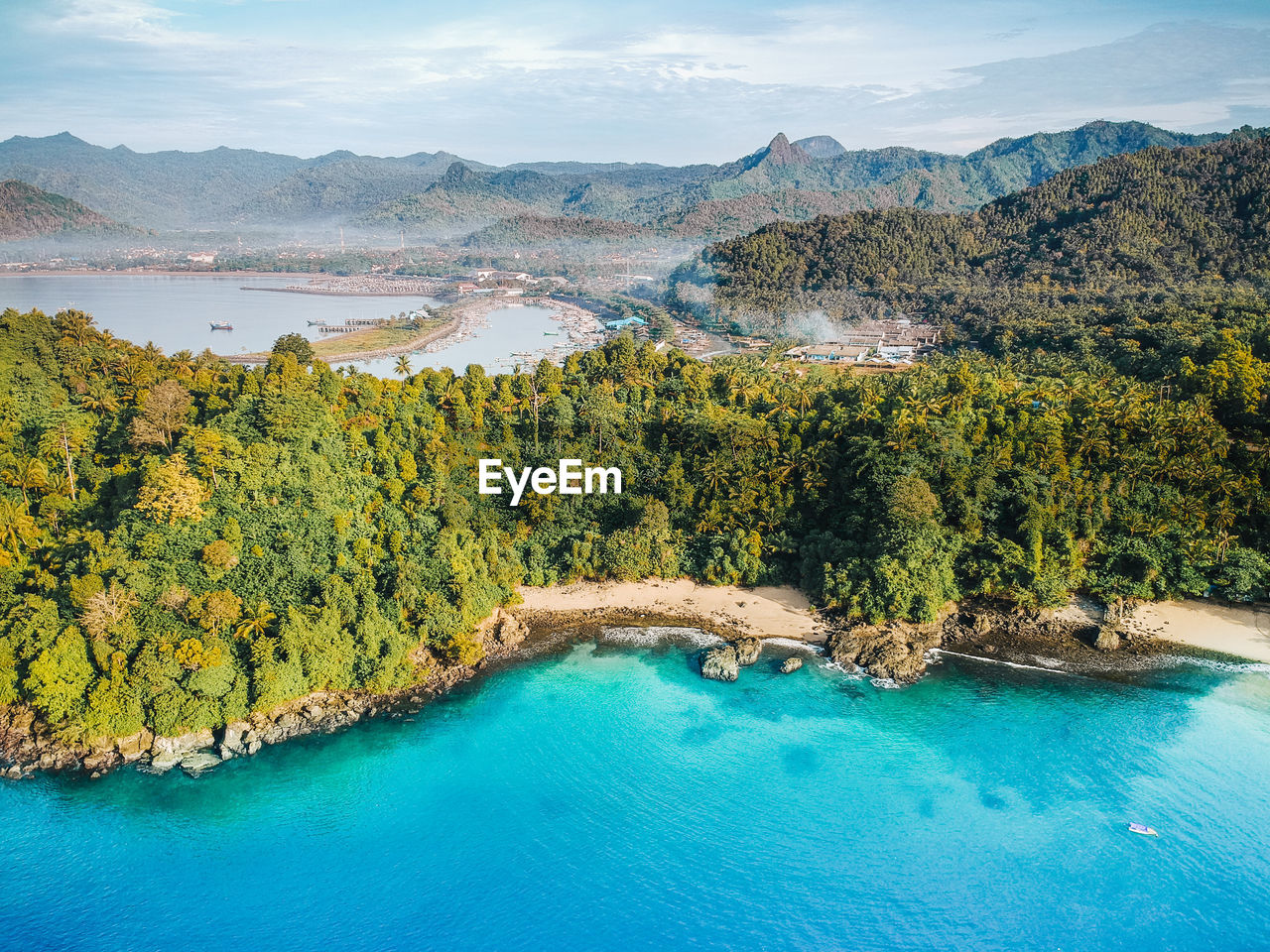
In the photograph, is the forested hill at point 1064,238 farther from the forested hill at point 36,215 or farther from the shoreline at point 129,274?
the forested hill at point 36,215

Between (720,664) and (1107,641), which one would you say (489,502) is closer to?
(720,664)

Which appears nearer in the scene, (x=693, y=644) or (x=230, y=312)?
(x=693, y=644)

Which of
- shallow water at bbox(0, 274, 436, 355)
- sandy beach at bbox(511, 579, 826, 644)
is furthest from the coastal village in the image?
shallow water at bbox(0, 274, 436, 355)

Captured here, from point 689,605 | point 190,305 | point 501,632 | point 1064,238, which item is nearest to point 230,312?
point 190,305

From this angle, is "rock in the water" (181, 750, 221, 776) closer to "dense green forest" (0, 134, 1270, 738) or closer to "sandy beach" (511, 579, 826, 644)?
"dense green forest" (0, 134, 1270, 738)

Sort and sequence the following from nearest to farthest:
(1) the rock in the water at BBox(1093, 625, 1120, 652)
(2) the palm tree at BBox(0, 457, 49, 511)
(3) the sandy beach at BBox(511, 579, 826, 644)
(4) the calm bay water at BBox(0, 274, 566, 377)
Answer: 1. (1) the rock in the water at BBox(1093, 625, 1120, 652)
2. (2) the palm tree at BBox(0, 457, 49, 511)
3. (3) the sandy beach at BBox(511, 579, 826, 644)
4. (4) the calm bay water at BBox(0, 274, 566, 377)

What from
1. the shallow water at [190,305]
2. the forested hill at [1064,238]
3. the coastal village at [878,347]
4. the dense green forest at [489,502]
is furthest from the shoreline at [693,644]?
the shallow water at [190,305]
